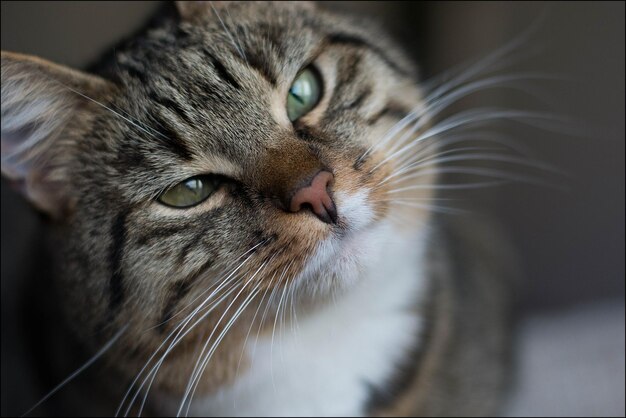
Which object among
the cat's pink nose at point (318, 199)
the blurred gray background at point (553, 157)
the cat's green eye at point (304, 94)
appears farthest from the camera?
the blurred gray background at point (553, 157)

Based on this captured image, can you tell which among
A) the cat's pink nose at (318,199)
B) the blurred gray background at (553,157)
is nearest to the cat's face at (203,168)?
the cat's pink nose at (318,199)

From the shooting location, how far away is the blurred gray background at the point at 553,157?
1.21m

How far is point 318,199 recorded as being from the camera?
0.81 metres

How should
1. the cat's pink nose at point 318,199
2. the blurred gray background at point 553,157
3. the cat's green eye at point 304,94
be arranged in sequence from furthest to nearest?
the blurred gray background at point 553,157, the cat's green eye at point 304,94, the cat's pink nose at point 318,199

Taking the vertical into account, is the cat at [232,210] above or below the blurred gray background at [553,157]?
below

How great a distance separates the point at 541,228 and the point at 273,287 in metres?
1.06

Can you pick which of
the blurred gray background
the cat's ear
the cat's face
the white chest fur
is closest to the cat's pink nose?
the cat's face

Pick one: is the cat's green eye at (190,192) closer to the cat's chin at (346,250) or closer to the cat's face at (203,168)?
the cat's face at (203,168)

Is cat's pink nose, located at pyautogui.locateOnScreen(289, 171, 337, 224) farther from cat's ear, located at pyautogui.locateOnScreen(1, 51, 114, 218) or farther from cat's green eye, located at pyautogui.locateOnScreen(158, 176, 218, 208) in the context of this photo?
cat's ear, located at pyautogui.locateOnScreen(1, 51, 114, 218)

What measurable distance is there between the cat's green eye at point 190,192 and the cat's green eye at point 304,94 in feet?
0.57

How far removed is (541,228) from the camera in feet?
5.44

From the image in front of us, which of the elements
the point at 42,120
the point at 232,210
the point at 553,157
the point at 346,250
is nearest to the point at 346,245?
the point at 346,250

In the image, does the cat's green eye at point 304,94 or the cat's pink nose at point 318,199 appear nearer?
the cat's pink nose at point 318,199

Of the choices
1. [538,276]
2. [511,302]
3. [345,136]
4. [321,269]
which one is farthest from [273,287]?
[538,276]
